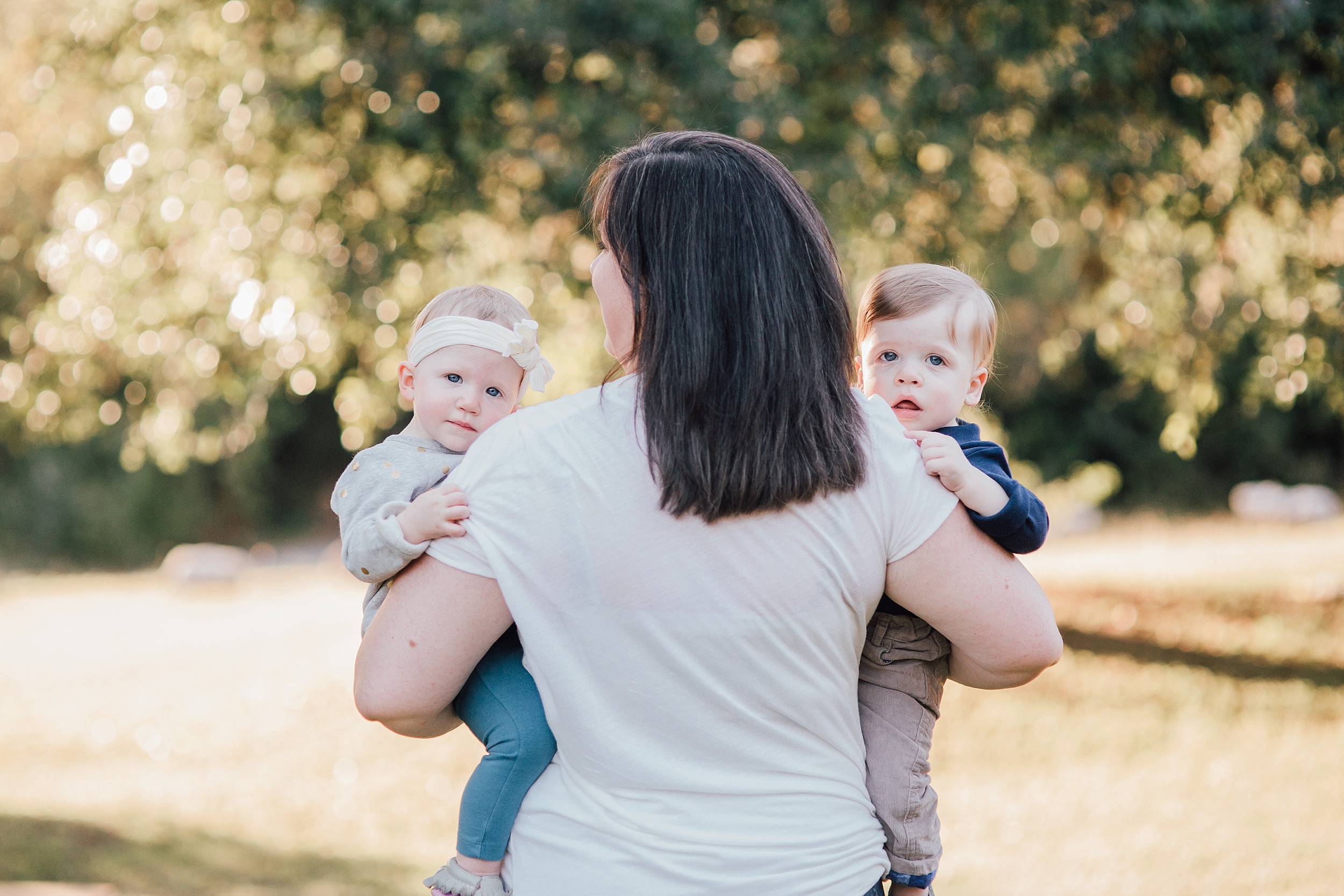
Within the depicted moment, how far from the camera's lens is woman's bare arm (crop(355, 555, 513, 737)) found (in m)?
1.41

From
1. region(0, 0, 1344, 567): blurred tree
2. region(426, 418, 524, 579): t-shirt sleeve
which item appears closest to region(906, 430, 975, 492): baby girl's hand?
region(426, 418, 524, 579): t-shirt sleeve

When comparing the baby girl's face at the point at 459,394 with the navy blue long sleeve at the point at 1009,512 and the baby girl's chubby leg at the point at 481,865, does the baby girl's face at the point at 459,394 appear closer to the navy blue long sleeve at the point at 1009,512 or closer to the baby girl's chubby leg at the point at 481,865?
the baby girl's chubby leg at the point at 481,865

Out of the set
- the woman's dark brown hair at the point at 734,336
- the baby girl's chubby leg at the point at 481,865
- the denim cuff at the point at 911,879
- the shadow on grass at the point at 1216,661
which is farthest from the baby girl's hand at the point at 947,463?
the shadow on grass at the point at 1216,661

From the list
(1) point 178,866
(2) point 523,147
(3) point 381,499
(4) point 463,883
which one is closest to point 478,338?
(3) point 381,499

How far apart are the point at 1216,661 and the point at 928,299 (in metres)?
8.60

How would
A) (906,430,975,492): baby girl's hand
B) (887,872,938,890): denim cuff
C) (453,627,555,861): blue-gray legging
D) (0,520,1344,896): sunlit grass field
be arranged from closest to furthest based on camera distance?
1. (906,430,975,492): baby girl's hand
2. (453,627,555,861): blue-gray legging
3. (887,872,938,890): denim cuff
4. (0,520,1344,896): sunlit grass field

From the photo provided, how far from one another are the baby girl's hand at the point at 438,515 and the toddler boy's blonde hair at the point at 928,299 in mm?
805

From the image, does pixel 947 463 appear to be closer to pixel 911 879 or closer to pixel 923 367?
pixel 923 367

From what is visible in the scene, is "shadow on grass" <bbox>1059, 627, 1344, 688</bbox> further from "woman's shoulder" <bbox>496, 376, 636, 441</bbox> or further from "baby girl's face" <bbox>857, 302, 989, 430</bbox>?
"woman's shoulder" <bbox>496, 376, 636, 441</bbox>

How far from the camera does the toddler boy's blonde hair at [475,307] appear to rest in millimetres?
1873

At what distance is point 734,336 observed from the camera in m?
1.35

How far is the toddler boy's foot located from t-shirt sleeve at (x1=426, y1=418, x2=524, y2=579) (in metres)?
0.50

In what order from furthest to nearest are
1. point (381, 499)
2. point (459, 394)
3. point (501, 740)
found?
1. point (459, 394)
2. point (381, 499)
3. point (501, 740)

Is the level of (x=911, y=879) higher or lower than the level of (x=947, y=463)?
lower
